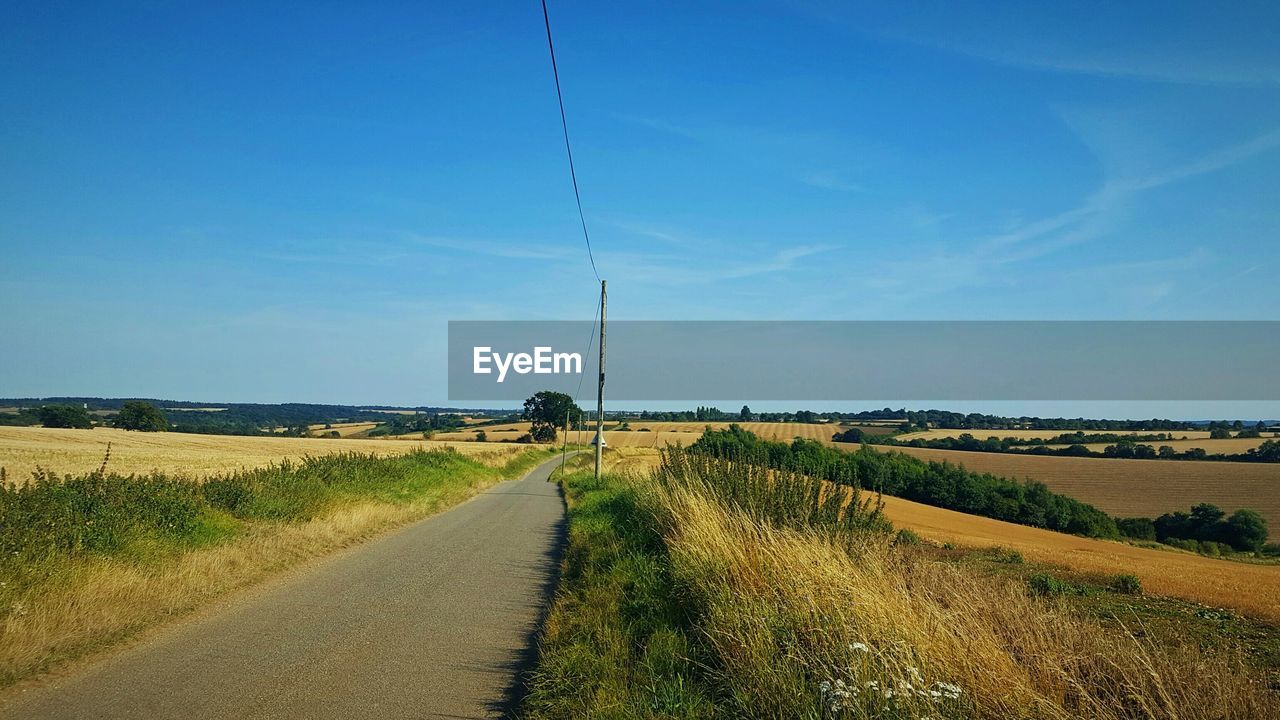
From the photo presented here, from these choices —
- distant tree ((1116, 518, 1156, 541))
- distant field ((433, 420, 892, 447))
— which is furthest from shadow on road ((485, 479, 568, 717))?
distant field ((433, 420, 892, 447))

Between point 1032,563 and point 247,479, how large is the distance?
17947 mm

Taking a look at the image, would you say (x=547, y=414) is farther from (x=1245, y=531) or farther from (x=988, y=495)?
(x=1245, y=531)

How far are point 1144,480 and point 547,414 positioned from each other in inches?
3152

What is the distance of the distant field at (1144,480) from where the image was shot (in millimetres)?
56625

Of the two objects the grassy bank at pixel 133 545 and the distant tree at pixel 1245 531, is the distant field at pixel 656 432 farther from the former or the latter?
the grassy bank at pixel 133 545

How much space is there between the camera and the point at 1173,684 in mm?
3785

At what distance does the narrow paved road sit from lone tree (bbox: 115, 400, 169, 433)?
8860 cm

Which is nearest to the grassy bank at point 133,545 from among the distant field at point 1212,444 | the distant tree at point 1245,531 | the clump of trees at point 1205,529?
the clump of trees at point 1205,529

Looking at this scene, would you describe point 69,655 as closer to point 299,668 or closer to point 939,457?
point 299,668

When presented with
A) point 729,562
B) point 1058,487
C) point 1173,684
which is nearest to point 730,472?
point 729,562

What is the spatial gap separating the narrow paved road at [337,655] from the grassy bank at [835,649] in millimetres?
668

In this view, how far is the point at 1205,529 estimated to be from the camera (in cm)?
5000

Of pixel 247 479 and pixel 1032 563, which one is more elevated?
pixel 247 479

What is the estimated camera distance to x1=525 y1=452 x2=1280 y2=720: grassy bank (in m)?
3.78
